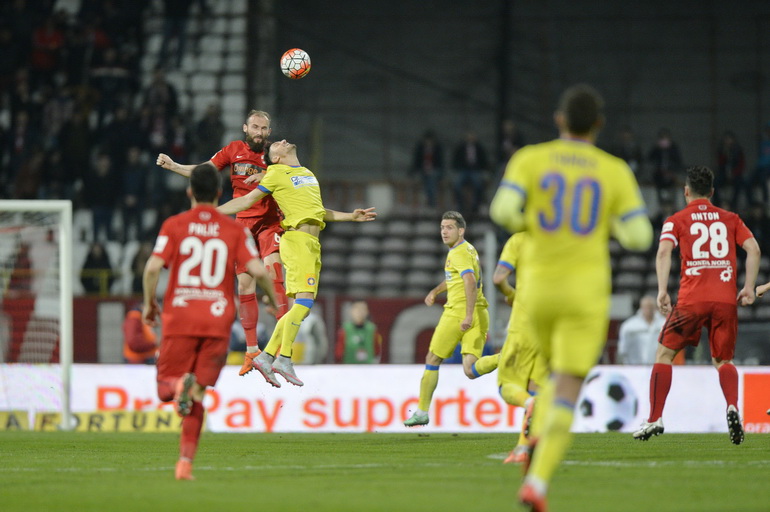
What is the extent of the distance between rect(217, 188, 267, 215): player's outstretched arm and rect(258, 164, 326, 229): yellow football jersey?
0.58 ft

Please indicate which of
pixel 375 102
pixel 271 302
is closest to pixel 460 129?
pixel 375 102

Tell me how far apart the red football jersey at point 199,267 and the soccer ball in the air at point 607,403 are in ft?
29.3

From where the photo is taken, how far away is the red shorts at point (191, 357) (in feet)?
27.6

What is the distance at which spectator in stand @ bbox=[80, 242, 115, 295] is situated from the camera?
2223 centimetres

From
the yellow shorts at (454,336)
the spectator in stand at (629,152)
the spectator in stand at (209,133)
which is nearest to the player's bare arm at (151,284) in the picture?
the yellow shorts at (454,336)

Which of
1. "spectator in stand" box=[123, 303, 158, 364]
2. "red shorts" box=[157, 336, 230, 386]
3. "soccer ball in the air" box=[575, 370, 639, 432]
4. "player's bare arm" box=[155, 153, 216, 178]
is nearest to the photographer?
"red shorts" box=[157, 336, 230, 386]

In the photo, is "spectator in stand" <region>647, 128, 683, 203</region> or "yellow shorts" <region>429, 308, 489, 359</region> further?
"spectator in stand" <region>647, 128, 683, 203</region>

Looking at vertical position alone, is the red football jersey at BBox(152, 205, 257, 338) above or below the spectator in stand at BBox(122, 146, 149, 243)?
below

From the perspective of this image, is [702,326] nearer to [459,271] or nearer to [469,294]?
[469,294]

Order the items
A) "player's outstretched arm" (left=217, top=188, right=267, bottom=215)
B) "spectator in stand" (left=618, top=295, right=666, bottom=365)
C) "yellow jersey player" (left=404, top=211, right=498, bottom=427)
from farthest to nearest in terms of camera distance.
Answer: "spectator in stand" (left=618, top=295, right=666, bottom=365) → "yellow jersey player" (left=404, top=211, right=498, bottom=427) → "player's outstretched arm" (left=217, top=188, right=267, bottom=215)

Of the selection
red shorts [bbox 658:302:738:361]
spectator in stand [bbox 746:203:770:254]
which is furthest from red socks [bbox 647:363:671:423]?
spectator in stand [bbox 746:203:770:254]

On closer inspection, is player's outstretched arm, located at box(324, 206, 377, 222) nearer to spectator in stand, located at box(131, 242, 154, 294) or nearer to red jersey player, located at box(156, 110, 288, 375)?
red jersey player, located at box(156, 110, 288, 375)

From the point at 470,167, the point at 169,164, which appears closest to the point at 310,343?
the point at 470,167

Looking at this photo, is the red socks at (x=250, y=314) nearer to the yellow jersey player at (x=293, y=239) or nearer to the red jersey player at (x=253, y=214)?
the red jersey player at (x=253, y=214)
